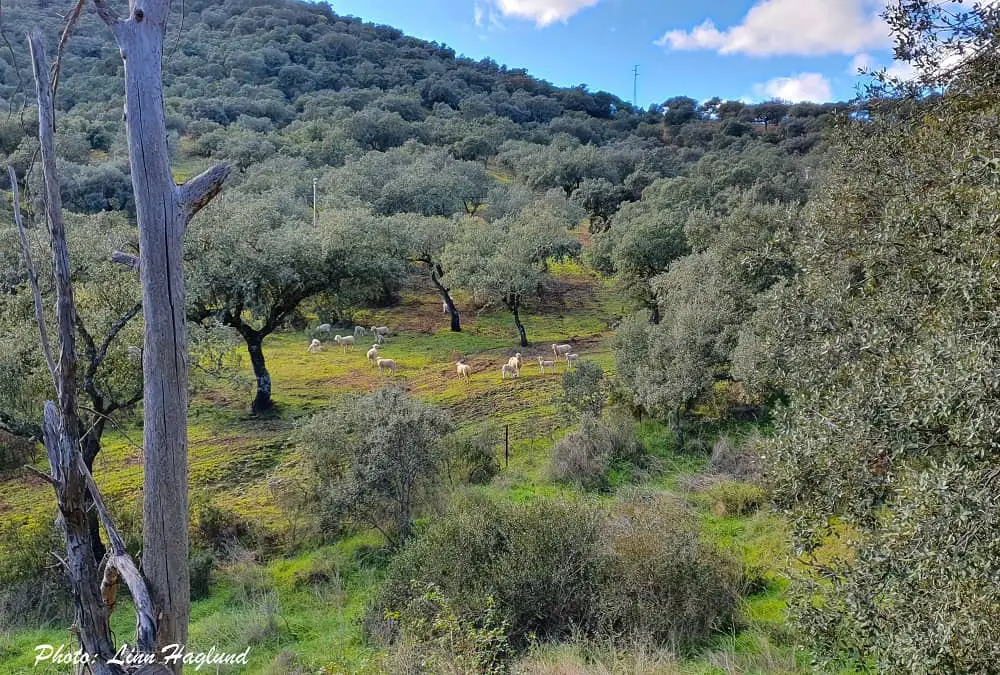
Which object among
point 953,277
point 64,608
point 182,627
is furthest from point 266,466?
point 953,277

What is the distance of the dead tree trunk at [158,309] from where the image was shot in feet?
10.4

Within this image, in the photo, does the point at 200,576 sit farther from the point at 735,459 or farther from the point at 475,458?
the point at 735,459

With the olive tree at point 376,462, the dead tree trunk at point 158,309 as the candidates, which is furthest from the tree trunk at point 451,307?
the dead tree trunk at point 158,309

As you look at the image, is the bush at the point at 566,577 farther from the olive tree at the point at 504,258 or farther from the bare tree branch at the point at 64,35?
the olive tree at the point at 504,258

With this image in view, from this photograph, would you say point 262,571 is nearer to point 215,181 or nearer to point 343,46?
point 215,181

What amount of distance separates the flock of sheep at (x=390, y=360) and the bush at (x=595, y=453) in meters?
3.96

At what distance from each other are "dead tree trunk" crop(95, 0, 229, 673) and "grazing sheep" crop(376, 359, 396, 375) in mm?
17958

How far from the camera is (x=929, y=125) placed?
257 inches

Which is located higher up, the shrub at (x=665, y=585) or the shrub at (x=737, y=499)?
the shrub at (x=665, y=585)

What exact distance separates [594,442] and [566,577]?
6088mm

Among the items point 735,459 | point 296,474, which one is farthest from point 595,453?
point 296,474

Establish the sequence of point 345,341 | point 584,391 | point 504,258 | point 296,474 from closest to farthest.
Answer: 1. point 296,474
2. point 584,391
3. point 345,341
4. point 504,258

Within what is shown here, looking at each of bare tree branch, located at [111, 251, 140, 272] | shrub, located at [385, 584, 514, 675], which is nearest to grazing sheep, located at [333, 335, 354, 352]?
shrub, located at [385, 584, 514, 675]

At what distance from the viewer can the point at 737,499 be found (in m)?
11.0
